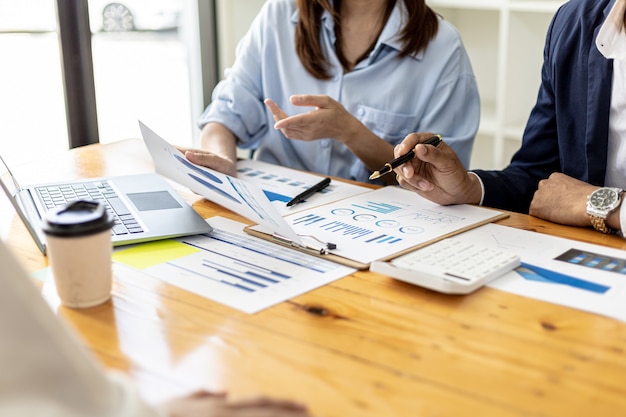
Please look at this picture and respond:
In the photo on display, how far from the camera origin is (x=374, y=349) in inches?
33.2

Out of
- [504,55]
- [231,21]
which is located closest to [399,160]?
[504,55]

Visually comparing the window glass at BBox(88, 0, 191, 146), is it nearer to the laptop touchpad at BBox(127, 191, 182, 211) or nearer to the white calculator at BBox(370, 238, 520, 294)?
the laptop touchpad at BBox(127, 191, 182, 211)

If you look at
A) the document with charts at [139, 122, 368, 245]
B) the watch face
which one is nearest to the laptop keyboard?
the document with charts at [139, 122, 368, 245]

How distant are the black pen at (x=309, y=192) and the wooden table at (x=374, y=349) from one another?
0.36 metres

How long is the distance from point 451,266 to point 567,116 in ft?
2.05

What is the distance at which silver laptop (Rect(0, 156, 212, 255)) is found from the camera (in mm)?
1181

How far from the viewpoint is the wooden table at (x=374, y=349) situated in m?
0.75

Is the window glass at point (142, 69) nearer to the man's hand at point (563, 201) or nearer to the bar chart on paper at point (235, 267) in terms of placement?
the bar chart on paper at point (235, 267)

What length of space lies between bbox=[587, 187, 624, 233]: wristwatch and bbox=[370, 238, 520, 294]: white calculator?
0.22m

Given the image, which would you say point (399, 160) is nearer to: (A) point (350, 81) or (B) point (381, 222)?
(B) point (381, 222)

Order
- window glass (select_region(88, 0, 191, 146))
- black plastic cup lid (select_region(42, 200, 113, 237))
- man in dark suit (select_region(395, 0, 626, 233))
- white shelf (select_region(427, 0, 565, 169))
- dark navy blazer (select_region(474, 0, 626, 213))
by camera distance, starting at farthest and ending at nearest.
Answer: window glass (select_region(88, 0, 191, 146))
white shelf (select_region(427, 0, 565, 169))
dark navy blazer (select_region(474, 0, 626, 213))
man in dark suit (select_region(395, 0, 626, 233))
black plastic cup lid (select_region(42, 200, 113, 237))

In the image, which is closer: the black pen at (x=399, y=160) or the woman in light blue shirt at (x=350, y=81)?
the black pen at (x=399, y=160)

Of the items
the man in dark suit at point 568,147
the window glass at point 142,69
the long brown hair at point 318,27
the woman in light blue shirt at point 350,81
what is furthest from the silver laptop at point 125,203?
the window glass at point 142,69

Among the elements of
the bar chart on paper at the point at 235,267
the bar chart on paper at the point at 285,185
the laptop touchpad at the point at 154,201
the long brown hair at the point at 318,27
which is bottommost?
the bar chart on paper at the point at 235,267
